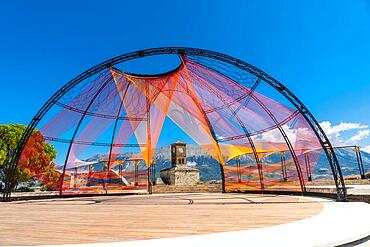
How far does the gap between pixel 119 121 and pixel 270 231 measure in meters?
16.7

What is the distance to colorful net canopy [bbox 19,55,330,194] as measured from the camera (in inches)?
581

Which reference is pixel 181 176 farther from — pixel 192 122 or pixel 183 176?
pixel 192 122

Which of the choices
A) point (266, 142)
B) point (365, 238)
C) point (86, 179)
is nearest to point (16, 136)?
point (86, 179)

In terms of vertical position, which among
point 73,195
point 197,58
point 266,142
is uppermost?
point 197,58

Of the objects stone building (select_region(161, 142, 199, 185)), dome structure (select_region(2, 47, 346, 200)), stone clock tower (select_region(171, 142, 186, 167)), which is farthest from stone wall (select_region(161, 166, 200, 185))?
dome structure (select_region(2, 47, 346, 200))

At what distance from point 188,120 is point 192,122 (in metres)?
0.32

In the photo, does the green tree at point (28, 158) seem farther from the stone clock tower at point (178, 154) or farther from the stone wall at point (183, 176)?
the stone clock tower at point (178, 154)

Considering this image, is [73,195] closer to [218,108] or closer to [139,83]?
[139,83]

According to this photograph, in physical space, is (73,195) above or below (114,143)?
below

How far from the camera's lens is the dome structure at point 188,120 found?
45.9 ft

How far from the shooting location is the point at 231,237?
4.01 m

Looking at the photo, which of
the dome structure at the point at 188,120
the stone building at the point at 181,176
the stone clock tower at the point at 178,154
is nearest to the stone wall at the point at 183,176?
the stone building at the point at 181,176

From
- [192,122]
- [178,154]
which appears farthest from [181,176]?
[192,122]

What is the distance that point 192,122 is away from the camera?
18.7 m
